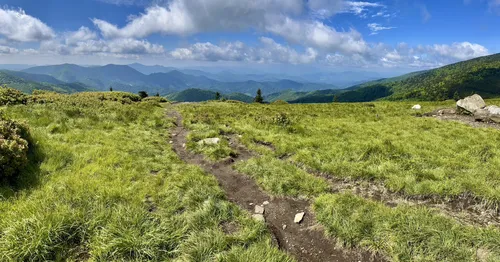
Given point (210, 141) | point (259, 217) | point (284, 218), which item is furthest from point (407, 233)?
point (210, 141)

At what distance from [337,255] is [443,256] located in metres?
2.49

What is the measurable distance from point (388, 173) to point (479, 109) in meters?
20.1

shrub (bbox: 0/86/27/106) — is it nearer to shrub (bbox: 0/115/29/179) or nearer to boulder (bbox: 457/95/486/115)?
shrub (bbox: 0/115/29/179)

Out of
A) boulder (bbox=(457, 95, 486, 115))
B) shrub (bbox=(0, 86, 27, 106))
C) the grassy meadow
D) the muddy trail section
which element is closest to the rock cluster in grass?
boulder (bbox=(457, 95, 486, 115))

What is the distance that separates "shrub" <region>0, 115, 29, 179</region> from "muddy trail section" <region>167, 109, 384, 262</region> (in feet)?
21.8

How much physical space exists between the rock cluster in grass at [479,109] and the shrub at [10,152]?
32.2m

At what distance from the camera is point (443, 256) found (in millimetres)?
5918

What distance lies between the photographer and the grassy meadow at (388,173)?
21.2ft

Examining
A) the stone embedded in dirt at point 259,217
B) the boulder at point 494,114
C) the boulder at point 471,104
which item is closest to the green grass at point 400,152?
the boulder at point 494,114

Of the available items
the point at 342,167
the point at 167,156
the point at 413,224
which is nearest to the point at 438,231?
the point at 413,224

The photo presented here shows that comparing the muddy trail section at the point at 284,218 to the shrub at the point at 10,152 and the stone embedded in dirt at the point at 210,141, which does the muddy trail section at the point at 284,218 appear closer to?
the stone embedded in dirt at the point at 210,141

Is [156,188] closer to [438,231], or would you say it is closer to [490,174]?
[438,231]

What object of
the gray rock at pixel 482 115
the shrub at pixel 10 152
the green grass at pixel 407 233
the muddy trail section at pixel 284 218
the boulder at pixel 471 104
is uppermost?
the boulder at pixel 471 104

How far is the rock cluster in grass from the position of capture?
21297mm
